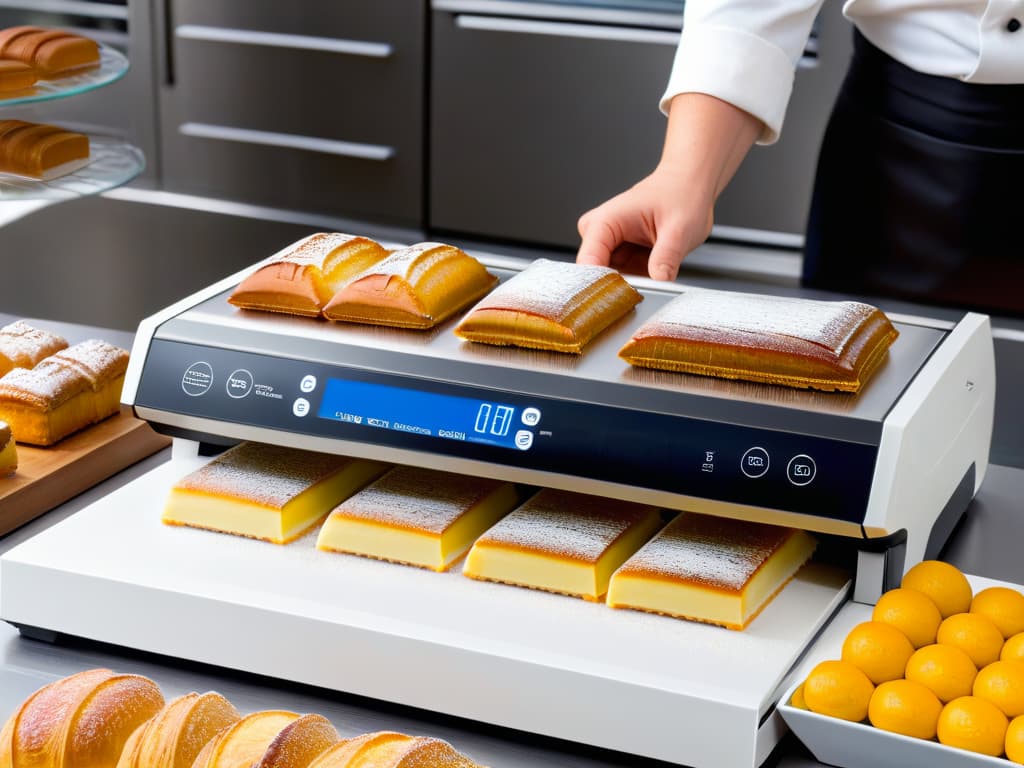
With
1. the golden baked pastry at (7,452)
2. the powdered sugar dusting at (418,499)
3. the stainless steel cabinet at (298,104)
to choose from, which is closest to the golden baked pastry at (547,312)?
the powdered sugar dusting at (418,499)

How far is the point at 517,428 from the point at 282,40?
2692 millimetres

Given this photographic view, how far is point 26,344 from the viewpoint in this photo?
1.33m

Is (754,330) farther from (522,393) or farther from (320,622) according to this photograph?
(320,622)

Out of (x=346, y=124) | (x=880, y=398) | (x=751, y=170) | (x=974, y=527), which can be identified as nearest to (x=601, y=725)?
(x=880, y=398)

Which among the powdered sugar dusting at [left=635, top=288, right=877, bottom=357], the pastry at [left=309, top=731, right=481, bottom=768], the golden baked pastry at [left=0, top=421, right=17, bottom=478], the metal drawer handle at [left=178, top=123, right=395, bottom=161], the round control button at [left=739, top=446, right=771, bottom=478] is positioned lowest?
the metal drawer handle at [left=178, top=123, right=395, bottom=161]

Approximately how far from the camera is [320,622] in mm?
834

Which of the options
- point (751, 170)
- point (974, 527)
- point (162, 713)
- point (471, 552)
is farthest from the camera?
point (751, 170)

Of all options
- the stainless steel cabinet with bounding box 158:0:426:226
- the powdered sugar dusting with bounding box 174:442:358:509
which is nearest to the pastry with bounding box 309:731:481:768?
the powdered sugar dusting with bounding box 174:442:358:509

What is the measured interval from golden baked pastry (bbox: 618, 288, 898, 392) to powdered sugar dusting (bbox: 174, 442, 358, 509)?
0.82ft

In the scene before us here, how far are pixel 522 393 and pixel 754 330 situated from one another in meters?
0.16

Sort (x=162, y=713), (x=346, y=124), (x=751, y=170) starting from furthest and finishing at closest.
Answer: (x=346, y=124)
(x=751, y=170)
(x=162, y=713)

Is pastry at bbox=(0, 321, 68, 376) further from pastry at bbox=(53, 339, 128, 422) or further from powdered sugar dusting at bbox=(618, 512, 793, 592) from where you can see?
powdered sugar dusting at bbox=(618, 512, 793, 592)

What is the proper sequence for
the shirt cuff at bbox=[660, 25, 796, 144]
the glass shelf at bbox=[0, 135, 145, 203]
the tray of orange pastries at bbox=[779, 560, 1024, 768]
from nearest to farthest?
the tray of orange pastries at bbox=[779, 560, 1024, 768] → the glass shelf at bbox=[0, 135, 145, 203] → the shirt cuff at bbox=[660, 25, 796, 144]

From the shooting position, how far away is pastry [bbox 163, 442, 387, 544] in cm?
94
